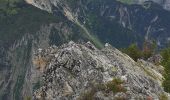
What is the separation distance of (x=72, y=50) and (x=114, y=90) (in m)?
14.4

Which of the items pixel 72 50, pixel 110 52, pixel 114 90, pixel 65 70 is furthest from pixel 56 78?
pixel 110 52

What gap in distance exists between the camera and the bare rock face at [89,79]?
199ft

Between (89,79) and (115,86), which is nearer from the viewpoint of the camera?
(115,86)

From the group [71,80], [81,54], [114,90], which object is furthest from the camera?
[81,54]

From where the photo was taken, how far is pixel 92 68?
70.2 meters

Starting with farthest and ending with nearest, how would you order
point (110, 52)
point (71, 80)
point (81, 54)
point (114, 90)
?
point (110, 52)
point (81, 54)
point (71, 80)
point (114, 90)

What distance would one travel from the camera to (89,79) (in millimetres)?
66500

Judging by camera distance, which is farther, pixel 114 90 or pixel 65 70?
pixel 65 70

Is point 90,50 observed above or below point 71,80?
above

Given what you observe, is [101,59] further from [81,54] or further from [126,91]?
[126,91]

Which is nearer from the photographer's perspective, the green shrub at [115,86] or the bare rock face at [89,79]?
the green shrub at [115,86]

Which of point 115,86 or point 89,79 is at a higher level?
point 89,79

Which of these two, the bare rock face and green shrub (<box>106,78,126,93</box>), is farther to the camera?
the bare rock face

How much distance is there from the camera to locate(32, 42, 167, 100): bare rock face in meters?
60.8
